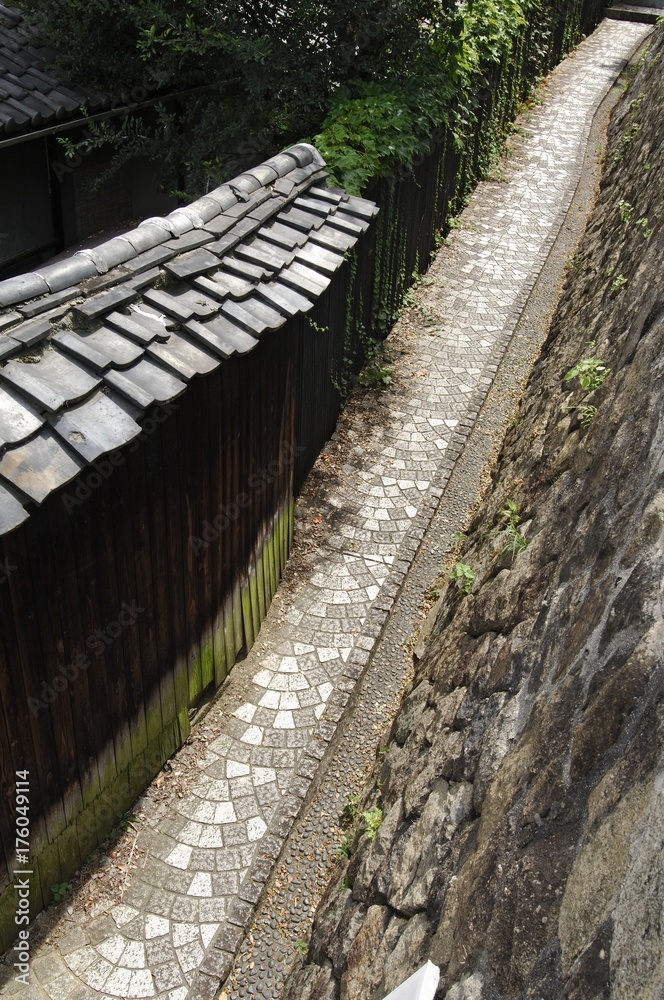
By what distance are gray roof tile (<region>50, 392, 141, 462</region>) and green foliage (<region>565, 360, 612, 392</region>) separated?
4019 millimetres

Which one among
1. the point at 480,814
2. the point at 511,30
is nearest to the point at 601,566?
the point at 480,814

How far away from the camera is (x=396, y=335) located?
11289 millimetres

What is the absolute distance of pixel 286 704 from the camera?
6.68 m

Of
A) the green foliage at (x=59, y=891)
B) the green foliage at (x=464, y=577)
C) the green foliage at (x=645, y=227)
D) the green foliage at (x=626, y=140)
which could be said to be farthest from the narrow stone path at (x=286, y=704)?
the green foliage at (x=626, y=140)

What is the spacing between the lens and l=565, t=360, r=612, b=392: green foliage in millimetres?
6625

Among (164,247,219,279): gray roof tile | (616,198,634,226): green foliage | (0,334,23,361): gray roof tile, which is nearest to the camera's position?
(0,334,23,361): gray roof tile

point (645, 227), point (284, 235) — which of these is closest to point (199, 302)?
point (284, 235)

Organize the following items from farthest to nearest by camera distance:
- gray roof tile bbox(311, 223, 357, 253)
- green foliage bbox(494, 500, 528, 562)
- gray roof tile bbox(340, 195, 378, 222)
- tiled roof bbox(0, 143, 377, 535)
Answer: gray roof tile bbox(340, 195, 378, 222) < gray roof tile bbox(311, 223, 357, 253) < green foliage bbox(494, 500, 528, 562) < tiled roof bbox(0, 143, 377, 535)

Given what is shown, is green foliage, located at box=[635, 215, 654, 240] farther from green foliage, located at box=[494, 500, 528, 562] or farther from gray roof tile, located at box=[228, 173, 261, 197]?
gray roof tile, located at box=[228, 173, 261, 197]

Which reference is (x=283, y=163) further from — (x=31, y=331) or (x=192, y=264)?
(x=31, y=331)

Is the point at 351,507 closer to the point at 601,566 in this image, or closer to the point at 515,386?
→ the point at 515,386

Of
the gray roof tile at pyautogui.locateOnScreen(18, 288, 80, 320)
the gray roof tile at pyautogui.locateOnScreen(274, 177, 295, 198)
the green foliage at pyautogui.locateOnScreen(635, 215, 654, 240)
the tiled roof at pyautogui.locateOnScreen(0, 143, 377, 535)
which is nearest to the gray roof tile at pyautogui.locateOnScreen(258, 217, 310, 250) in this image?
the tiled roof at pyautogui.locateOnScreen(0, 143, 377, 535)

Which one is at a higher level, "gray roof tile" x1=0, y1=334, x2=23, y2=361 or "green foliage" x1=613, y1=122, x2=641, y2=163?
"gray roof tile" x1=0, y1=334, x2=23, y2=361

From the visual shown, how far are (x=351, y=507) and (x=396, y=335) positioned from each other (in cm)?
358
